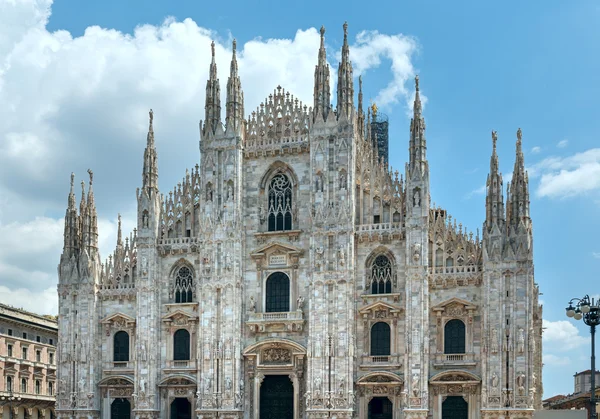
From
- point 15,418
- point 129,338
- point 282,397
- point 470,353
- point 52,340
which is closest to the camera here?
point 470,353

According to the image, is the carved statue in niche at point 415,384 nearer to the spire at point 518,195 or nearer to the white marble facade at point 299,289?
the white marble facade at point 299,289

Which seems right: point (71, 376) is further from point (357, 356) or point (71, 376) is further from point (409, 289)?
point (409, 289)

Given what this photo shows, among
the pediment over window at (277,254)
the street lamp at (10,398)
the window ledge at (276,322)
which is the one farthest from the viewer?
the street lamp at (10,398)

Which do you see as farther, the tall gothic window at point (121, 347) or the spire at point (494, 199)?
the tall gothic window at point (121, 347)

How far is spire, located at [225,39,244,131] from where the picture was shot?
49.4 m

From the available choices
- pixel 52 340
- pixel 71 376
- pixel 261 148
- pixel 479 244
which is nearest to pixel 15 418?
pixel 52 340

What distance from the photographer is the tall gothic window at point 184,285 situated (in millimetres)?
49344

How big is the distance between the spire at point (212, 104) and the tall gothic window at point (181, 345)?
13047 millimetres

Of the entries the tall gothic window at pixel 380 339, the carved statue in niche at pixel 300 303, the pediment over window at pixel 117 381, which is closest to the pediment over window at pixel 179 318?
the pediment over window at pixel 117 381

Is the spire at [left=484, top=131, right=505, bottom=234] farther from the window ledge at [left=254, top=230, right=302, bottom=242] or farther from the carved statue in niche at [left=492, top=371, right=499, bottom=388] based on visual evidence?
the window ledge at [left=254, top=230, right=302, bottom=242]

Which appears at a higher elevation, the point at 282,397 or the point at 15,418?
the point at 282,397

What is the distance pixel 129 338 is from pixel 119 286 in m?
3.48

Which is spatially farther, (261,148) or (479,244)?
(261,148)

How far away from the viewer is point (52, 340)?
73250 millimetres
